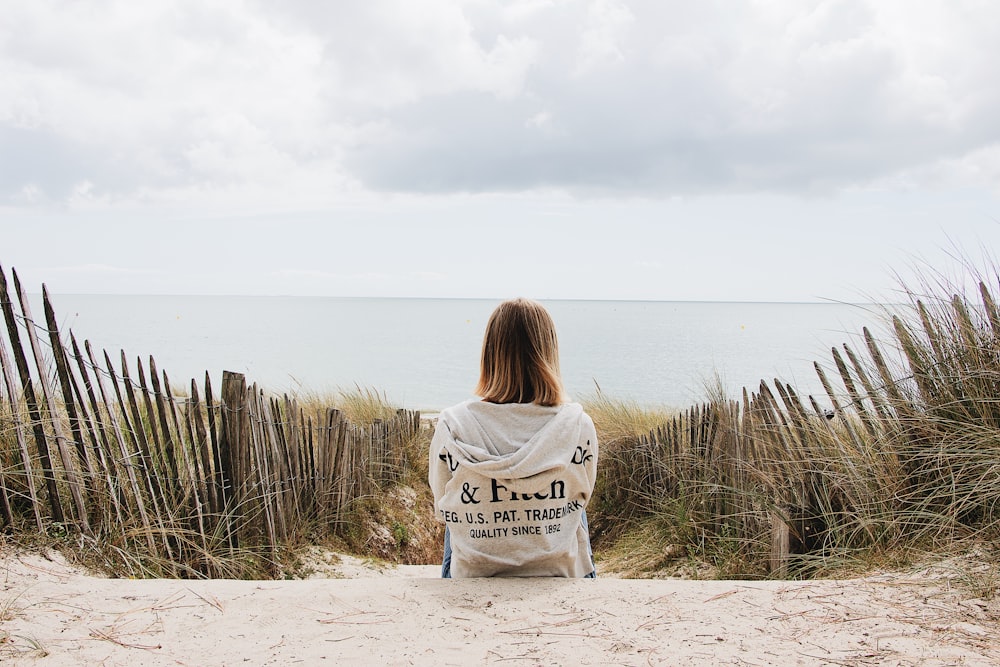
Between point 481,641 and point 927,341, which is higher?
point 927,341

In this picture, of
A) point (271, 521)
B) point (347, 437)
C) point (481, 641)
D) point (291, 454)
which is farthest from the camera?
point (347, 437)

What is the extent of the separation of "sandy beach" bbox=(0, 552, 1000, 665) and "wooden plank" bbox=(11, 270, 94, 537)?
32cm

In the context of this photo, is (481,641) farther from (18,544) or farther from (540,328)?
(18,544)

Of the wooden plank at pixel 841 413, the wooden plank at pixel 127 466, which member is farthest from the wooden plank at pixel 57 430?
the wooden plank at pixel 841 413

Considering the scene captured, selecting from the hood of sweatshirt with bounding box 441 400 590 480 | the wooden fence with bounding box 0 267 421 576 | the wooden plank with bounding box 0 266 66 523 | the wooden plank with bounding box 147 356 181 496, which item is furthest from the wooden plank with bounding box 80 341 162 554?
the hood of sweatshirt with bounding box 441 400 590 480

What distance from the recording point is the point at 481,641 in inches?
79.7

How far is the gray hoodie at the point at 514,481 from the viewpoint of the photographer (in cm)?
231

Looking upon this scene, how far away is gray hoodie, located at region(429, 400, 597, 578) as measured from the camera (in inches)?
90.9

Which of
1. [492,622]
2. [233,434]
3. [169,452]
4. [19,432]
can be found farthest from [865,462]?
[19,432]

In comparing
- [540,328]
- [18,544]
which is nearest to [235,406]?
[18,544]

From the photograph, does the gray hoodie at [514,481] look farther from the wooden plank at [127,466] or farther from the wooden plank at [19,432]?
the wooden plank at [19,432]

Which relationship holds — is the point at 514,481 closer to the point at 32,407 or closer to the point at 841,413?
the point at 841,413

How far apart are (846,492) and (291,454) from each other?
2703 mm

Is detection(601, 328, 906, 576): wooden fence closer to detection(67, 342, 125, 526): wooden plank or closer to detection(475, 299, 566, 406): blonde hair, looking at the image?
detection(475, 299, 566, 406): blonde hair
